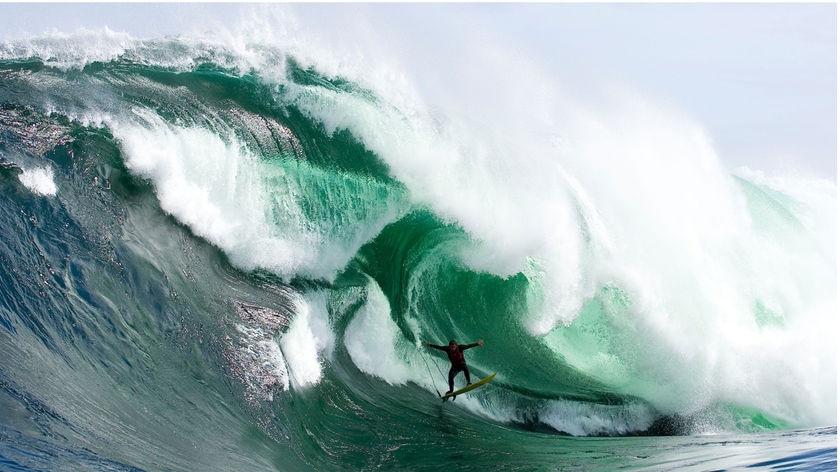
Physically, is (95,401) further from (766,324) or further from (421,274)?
(766,324)

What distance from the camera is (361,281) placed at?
1055 cm

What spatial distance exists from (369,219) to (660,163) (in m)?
6.43

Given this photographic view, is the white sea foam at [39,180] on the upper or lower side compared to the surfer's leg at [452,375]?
upper

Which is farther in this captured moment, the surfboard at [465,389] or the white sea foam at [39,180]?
the surfboard at [465,389]

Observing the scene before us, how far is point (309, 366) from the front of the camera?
855 centimetres

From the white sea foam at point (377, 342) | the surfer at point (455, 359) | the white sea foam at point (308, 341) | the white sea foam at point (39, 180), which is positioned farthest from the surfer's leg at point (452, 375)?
the white sea foam at point (39, 180)

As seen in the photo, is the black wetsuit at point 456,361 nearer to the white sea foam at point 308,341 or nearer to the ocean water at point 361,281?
the ocean water at point 361,281

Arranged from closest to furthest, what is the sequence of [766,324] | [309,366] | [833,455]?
[833,455] < [309,366] < [766,324]

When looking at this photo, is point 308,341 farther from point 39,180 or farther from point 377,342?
point 39,180

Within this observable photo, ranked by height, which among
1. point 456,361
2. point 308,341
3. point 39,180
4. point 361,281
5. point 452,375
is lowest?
point 452,375

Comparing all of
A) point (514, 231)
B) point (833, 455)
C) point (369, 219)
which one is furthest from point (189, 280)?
point (833, 455)

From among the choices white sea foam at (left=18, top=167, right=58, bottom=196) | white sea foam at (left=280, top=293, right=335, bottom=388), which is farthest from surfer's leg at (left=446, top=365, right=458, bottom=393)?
white sea foam at (left=18, top=167, right=58, bottom=196)

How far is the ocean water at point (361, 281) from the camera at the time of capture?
7.45 metres

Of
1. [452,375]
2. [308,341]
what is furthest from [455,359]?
[308,341]
